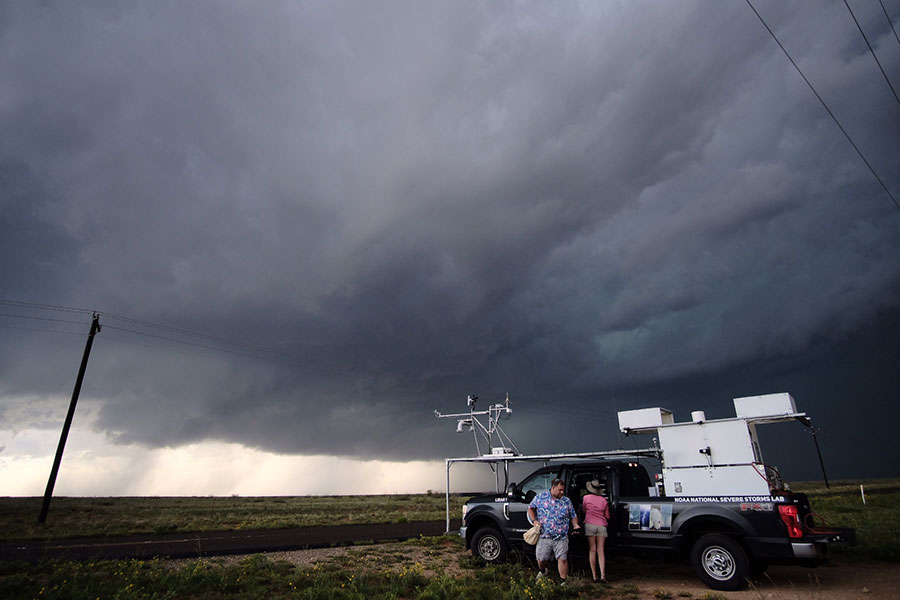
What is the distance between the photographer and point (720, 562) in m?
8.70

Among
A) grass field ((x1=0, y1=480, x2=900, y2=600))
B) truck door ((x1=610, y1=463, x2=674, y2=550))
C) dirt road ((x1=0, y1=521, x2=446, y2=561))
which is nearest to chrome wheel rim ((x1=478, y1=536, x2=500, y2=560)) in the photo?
grass field ((x1=0, y1=480, x2=900, y2=600))

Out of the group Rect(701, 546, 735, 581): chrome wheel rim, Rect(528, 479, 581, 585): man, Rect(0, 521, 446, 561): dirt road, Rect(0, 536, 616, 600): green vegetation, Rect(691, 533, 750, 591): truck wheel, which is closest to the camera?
Rect(0, 536, 616, 600): green vegetation

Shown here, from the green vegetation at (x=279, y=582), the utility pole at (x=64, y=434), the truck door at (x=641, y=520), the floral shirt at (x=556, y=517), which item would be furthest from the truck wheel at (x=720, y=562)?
the utility pole at (x=64, y=434)

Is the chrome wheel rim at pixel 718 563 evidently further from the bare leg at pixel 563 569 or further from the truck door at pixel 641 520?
the bare leg at pixel 563 569

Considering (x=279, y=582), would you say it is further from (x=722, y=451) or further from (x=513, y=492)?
(x=722, y=451)

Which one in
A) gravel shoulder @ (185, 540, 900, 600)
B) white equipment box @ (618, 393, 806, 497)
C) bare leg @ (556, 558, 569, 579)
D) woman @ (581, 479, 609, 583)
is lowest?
gravel shoulder @ (185, 540, 900, 600)

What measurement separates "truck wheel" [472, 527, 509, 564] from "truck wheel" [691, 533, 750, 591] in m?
4.25

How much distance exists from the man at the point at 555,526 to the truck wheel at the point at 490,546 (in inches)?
97.5

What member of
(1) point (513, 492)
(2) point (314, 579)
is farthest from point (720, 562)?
(2) point (314, 579)

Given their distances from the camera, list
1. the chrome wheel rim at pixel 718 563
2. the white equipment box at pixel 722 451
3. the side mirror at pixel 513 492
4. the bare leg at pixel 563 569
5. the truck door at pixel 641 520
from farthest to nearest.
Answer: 1. the side mirror at pixel 513 492
2. the truck door at pixel 641 520
3. the white equipment box at pixel 722 451
4. the bare leg at pixel 563 569
5. the chrome wheel rim at pixel 718 563

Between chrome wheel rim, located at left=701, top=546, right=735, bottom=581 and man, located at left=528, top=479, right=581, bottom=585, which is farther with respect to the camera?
man, located at left=528, top=479, right=581, bottom=585

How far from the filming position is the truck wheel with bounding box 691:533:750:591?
8422 millimetres

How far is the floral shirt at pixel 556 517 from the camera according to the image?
9.05m

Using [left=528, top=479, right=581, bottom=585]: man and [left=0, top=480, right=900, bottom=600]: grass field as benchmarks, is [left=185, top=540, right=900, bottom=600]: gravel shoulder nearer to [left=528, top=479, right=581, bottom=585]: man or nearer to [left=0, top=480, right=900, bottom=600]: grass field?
[left=0, top=480, right=900, bottom=600]: grass field
